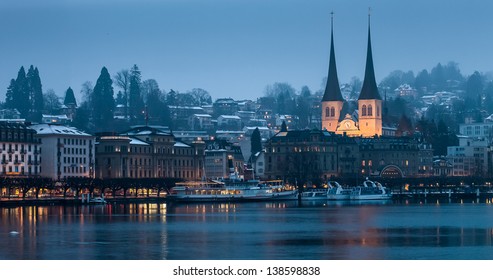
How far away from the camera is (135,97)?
134750mm

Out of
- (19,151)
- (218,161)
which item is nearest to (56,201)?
(19,151)

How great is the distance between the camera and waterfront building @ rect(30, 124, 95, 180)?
75.0m

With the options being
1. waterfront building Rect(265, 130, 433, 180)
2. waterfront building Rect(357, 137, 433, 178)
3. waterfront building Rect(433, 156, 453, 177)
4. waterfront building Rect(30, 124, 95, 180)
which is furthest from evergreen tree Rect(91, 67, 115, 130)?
waterfront building Rect(30, 124, 95, 180)

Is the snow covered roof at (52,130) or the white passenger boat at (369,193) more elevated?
the snow covered roof at (52,130)

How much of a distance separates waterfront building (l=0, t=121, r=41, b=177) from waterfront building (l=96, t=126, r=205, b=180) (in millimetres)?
6721

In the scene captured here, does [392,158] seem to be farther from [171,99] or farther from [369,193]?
[171,99]

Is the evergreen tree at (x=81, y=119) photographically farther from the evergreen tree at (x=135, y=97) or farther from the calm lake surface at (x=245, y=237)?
the calm lake surface at (x=245, y=237)

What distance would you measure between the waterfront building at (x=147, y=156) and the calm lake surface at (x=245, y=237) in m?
32.8

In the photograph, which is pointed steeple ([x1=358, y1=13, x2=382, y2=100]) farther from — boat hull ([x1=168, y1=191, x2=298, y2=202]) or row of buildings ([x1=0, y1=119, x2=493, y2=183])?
boat hull ([x1=168, y1=191, x2=298, y2=202])

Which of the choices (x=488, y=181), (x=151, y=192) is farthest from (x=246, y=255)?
(x=488, y=181)

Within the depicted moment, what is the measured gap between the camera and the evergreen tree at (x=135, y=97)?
132 meters

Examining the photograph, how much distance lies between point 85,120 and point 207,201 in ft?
170

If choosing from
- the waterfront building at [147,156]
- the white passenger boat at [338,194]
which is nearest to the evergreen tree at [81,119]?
the waterfront building at [147,156]

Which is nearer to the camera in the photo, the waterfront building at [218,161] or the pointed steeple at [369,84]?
the waterfront building at [218,161]
